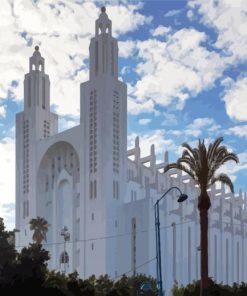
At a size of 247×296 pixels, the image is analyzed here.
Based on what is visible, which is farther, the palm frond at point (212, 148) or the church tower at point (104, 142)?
the church tower at point (104, 142)

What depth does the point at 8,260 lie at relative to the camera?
3619cm

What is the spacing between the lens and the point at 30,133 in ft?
334

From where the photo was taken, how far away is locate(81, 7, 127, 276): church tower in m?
88.1

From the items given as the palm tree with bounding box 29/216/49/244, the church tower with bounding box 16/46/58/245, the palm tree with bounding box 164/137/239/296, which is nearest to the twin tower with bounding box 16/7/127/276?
the church tower with bounding box 16/46/58/245

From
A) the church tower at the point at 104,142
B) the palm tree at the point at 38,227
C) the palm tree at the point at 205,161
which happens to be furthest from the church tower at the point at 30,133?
the palm tree at the point at 205,161

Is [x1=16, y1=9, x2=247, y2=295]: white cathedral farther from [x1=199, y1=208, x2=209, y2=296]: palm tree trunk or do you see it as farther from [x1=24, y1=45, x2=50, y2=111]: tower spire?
[x1=199, y1=208, x2=209, y2=296]: palm tree trunk

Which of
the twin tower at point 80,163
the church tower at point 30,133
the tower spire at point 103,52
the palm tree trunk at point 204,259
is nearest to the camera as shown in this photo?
the palm tree trunk at point 204,259

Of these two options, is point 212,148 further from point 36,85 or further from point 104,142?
point 36,85

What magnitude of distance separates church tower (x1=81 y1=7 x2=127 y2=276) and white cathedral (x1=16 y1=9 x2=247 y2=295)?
0.13 metres

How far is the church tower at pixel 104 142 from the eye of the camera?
88.1 m

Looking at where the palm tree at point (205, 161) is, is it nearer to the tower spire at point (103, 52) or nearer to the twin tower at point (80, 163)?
the twin tower at point (80, 163)

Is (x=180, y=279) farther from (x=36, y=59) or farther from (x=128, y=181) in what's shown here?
(x=36, y=59)

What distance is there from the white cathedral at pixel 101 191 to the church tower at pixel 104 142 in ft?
0.41

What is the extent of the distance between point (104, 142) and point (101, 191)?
610 centimetres
